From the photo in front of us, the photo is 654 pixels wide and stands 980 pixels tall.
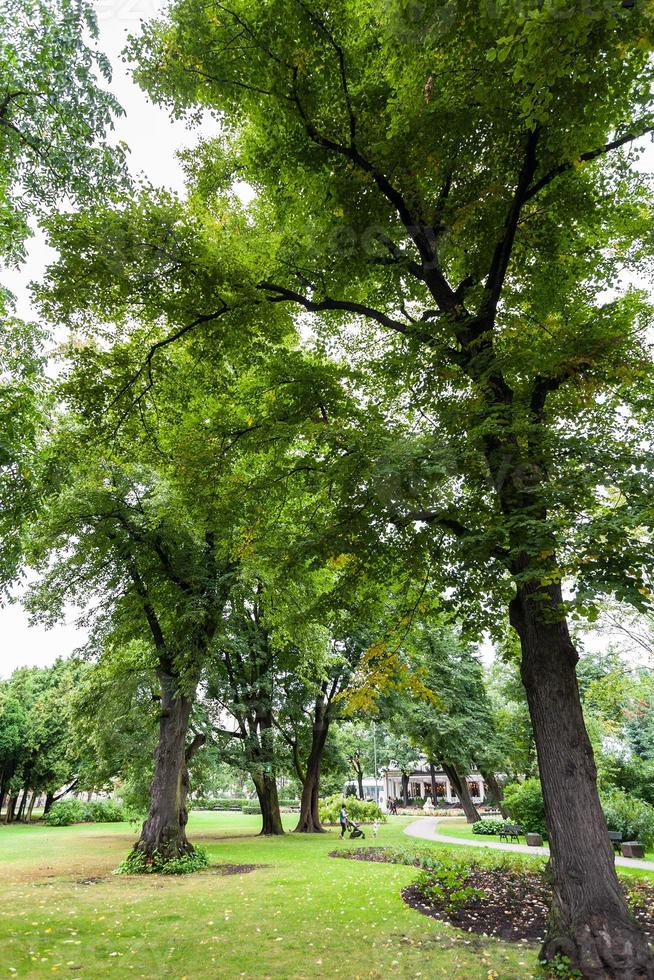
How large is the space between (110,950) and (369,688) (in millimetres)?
4125

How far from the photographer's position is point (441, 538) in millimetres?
7852

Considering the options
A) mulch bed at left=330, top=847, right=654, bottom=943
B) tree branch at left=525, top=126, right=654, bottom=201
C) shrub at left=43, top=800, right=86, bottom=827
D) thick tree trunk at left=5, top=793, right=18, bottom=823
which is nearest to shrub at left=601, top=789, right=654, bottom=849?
mulch bed at left=330, top=847, right=654, bottom=943

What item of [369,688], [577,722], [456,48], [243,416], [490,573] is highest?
[456,48]

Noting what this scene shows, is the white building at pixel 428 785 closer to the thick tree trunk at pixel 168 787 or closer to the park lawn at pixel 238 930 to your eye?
the thick tree trunk at pixel 168 787

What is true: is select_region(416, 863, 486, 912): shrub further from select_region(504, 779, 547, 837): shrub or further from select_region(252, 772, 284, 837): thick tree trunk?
select_region(252, 772, 284, 837): thick tree trunk

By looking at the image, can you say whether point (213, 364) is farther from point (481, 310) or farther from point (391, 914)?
point (391, 914)

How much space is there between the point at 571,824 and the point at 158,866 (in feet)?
36.6

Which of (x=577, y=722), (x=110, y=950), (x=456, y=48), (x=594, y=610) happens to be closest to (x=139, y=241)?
(x=456, y=48)

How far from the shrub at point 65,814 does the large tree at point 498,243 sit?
1609 inches

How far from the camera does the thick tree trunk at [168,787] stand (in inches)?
542

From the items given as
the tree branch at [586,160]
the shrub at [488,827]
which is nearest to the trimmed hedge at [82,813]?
the shrub at [488,827]

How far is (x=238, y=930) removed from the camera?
7.12m

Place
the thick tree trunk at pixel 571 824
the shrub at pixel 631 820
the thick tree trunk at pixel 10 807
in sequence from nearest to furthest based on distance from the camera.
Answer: the thick tree trunk at pixel 571 824 → the shrub at pixel 631 820 → the thick tree trunk at pixel 10 807

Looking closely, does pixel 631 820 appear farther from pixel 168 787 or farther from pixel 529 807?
pixel 168 787
